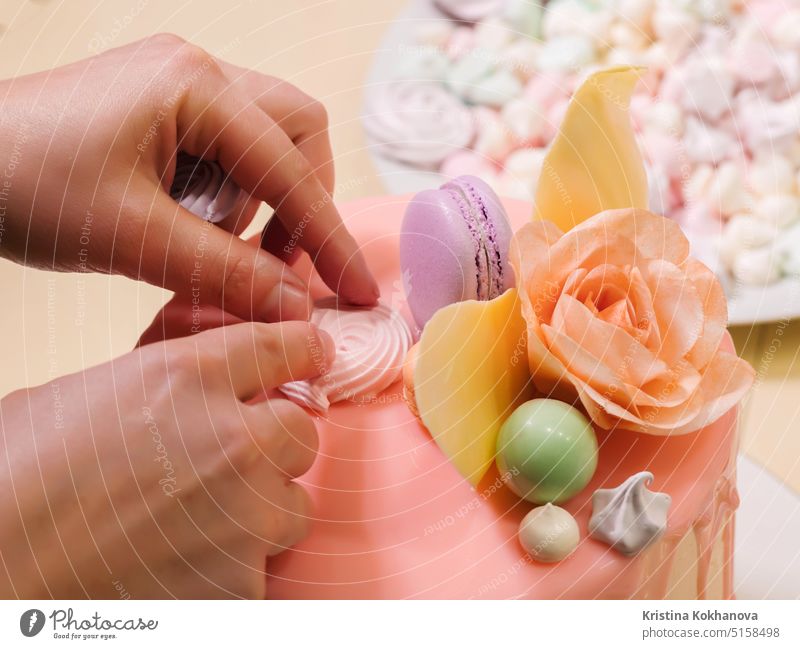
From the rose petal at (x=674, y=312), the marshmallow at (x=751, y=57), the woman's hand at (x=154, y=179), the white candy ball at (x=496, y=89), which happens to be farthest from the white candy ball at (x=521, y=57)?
the rose petal at (x=674, y=312)

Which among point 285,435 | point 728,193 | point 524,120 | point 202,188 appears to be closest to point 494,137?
point 524,120

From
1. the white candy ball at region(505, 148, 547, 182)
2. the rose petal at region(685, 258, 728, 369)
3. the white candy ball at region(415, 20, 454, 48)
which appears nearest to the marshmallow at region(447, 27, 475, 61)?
the white candy ball at region(415, 20, 454, 48)

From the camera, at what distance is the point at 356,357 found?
606 mm

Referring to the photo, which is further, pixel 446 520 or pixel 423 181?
pixel 423 181

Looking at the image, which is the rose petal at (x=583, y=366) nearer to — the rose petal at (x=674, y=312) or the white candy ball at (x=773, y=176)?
the rose petal at (x=674, y=312)

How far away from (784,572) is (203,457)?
0.51m

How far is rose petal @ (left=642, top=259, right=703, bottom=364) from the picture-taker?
0.51m

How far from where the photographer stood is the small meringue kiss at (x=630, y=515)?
519 millimetres

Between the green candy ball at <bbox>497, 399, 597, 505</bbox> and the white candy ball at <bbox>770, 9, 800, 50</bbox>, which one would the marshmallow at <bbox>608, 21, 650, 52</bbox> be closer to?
the white candy ball at <bbox>770, 9, 800, 50</bbox>

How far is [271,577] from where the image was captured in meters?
0.55

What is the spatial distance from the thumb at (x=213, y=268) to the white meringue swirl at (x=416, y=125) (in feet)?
1.01

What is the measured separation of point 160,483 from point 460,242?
25 cm

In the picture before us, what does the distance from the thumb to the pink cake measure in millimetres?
88

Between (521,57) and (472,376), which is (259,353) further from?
(521,57)
